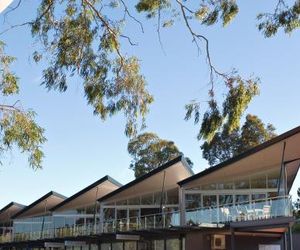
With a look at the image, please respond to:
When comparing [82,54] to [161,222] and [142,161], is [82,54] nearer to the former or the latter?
[161,222]

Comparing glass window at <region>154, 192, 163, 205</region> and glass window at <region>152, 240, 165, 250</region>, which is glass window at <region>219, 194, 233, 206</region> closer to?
glass window at <region>152, 240, 165, 250</region>

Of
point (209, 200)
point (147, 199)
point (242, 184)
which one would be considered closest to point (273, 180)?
point (242, 184)

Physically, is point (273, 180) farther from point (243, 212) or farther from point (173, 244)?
point (173, 244)

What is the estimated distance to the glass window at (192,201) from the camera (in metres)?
26.4

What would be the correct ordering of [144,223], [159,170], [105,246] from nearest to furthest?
[144,223] → [159,170] → [105,246]

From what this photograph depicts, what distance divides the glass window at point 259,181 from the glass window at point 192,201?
9.69 ft

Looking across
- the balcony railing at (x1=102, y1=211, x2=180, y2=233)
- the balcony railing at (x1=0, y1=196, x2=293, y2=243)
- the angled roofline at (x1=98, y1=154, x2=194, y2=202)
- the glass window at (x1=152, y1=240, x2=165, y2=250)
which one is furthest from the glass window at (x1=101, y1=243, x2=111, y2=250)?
the glass window at (x1=152, y1=240, x2=165, y2=250)

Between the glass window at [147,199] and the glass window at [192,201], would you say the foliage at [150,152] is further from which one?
the glass window at [192,201]

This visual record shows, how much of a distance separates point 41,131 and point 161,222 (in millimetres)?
14630

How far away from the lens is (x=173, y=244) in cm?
2605

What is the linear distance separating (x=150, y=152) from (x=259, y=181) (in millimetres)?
23133

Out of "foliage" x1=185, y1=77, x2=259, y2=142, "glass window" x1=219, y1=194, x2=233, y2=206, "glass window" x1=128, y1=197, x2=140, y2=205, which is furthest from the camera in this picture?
"glass window" x1=128, y1=197, x2=140, y2=205

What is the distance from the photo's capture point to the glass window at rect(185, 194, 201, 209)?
2638 centimetres

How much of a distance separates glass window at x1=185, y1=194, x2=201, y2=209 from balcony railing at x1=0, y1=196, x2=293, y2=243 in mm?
1501
